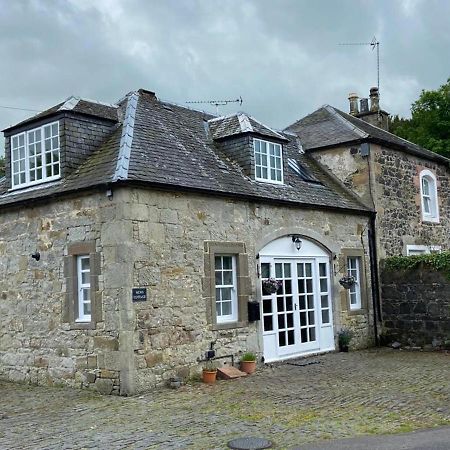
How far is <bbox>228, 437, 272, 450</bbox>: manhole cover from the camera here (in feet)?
24.0

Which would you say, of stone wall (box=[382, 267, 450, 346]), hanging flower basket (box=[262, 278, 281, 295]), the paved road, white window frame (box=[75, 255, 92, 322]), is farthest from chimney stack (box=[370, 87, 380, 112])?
the paved road

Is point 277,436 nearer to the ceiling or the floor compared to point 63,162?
nearer to the floor

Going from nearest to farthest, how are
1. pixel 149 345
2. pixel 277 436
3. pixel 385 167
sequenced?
pixel 277 436 → pixel 149 345 → pixel 385 167

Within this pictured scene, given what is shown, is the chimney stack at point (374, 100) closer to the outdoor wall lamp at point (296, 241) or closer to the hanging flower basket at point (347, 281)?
the hanging flower basket at point (347, 281)

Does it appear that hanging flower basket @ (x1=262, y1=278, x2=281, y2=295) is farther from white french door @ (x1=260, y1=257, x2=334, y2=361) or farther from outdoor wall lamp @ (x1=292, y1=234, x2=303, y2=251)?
outdoor wall lamp @ (x1=292, y1=234, x2=303, y2=251)

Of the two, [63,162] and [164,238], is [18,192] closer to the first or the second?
[63,162]

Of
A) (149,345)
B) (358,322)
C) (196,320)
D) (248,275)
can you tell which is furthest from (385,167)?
(149,345)

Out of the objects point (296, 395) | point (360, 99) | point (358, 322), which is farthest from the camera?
point (360, 99)

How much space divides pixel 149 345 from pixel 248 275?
3.20m

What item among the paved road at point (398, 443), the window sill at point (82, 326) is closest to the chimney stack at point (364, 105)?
the window sill at point (82, 326)

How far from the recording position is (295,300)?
15055 millimetres

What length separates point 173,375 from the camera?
1175cm

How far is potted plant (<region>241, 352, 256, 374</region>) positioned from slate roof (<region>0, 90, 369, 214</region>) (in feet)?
11.4

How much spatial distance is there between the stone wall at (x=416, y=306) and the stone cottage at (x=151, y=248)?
81.4 inches
